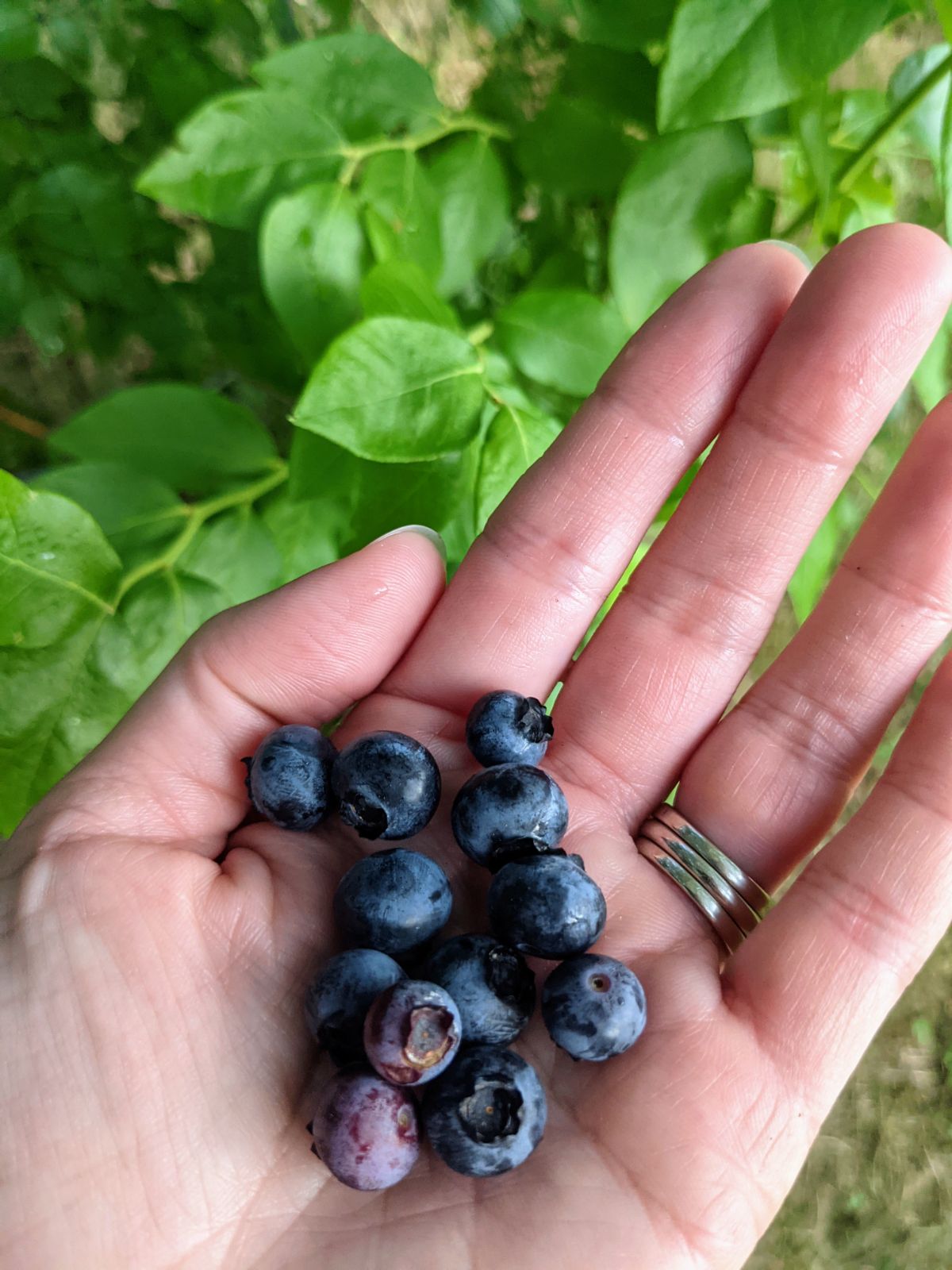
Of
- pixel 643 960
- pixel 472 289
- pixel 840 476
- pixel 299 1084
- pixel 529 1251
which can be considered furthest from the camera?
pixel 472 289

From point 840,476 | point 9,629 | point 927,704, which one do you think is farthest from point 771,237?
point 9,629

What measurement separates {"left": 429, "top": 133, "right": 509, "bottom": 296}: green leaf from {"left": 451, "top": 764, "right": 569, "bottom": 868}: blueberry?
32.1 inches

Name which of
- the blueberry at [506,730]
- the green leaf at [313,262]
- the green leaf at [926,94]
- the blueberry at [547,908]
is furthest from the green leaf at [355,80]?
the blueberry at [547,908]

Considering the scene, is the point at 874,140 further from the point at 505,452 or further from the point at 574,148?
the point at 505,452

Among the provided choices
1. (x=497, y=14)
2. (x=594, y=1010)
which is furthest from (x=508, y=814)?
(x=497, y=14)

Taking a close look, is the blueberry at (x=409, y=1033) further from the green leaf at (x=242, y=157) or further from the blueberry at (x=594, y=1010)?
the green leaf at (x=242, y=157)

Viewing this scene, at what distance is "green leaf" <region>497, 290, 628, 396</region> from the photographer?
1491 millimetres

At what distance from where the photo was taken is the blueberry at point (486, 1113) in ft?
3.49

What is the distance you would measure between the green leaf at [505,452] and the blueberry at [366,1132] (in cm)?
78

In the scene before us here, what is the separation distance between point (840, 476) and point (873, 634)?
266mm

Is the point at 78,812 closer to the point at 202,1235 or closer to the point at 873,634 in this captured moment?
the point at 202,1235

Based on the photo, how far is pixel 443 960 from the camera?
1.21 m

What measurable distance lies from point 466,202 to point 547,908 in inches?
43.6

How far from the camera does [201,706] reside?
→ 4.37 feet
